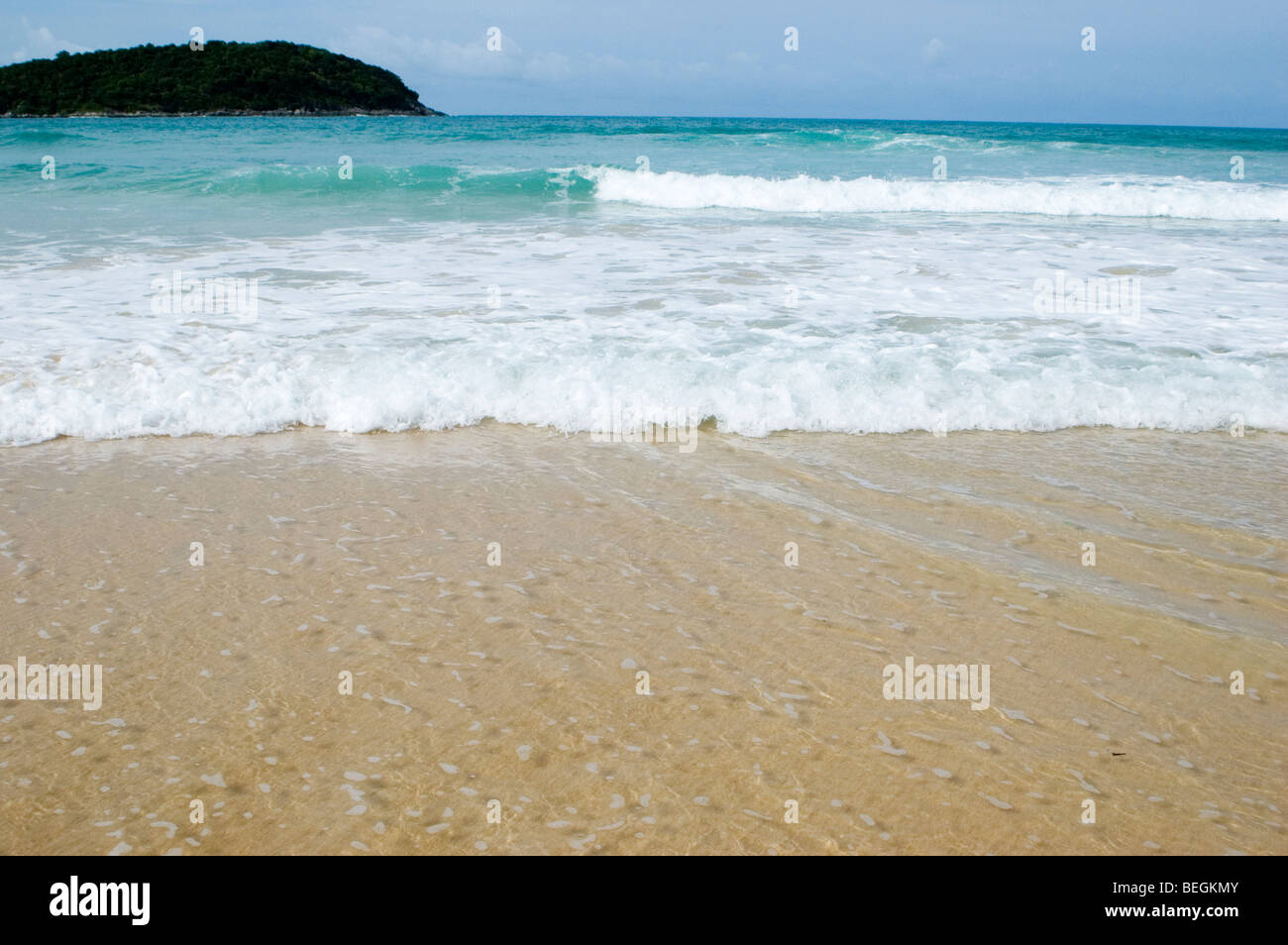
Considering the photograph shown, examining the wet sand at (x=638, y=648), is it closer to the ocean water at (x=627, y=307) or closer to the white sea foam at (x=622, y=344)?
the white sea foam at (x=622, y=344)

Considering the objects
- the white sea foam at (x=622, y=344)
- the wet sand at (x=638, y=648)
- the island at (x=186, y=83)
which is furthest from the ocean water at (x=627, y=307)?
the island at (x=186, y=83)

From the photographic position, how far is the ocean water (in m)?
5.25

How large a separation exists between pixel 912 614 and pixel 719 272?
21.3 feet

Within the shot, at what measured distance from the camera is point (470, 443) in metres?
4.84

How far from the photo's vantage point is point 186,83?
5538cm

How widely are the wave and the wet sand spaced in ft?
43.4

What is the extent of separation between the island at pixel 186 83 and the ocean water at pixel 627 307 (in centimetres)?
4612

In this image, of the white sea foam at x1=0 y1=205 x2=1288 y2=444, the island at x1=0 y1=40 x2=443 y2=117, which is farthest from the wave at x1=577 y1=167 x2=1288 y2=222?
the island at x1=0 y1=40 x2=443 y2=117

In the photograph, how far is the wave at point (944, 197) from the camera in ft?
54.1

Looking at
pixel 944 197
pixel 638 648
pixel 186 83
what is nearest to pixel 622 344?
pixel 638 648

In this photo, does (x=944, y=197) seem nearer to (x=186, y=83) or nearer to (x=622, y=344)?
(x=622, y=344)

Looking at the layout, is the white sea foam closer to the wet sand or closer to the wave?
the wet sand

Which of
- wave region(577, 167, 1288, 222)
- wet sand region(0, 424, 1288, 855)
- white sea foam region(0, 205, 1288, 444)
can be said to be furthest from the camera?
wave region(577, 167, 1288, 222)

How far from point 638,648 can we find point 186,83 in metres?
65.4
